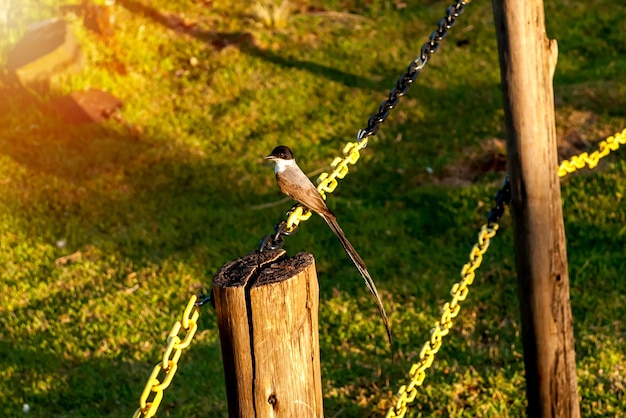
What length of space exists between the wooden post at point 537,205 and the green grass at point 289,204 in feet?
2.90

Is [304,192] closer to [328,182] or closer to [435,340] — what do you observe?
[328,182]

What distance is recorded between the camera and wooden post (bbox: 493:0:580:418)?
365 cm

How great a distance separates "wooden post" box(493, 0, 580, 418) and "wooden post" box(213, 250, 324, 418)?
1.70 m

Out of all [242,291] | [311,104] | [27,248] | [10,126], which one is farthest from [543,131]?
[10,126]

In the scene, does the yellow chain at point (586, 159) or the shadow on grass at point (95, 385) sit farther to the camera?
the shadow on grass at point (95, 385)

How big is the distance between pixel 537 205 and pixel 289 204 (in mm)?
4549

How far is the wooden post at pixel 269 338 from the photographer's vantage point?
2.38 meters

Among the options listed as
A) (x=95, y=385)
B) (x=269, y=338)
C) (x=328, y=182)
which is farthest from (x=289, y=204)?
(x=269, y=338)

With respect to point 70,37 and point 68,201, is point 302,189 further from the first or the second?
point 70,37

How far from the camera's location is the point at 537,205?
12.4 ft

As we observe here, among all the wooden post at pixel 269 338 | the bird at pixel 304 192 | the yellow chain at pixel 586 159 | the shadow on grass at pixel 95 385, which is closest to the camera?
the wooden post at pixel 269 338

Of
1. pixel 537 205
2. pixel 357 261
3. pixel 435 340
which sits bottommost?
pixel 435 340

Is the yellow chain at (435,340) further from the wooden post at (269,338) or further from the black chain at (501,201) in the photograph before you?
the wooden post at (269,338)

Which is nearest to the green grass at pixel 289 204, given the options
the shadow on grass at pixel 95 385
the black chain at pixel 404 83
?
the shadow on grass at pixel 95 385
